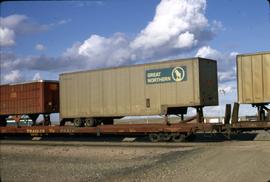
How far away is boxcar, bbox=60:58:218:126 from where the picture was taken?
933 inches

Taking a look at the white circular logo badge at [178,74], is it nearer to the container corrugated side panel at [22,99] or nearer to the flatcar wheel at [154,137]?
the flatcar wheel at [154,137]

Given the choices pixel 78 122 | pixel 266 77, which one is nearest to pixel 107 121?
pixel 78 122

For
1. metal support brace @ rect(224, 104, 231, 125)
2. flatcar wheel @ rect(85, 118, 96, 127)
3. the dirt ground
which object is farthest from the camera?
flatcar wheel @ rect(85, 118, 96, 127)

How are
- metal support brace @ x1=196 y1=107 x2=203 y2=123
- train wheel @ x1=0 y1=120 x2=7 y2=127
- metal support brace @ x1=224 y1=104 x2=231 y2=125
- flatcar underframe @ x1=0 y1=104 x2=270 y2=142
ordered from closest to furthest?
flatcar underframe @ x1=0 y1=104 x2=270 y2=142
metal support brace @ x1=224 y1=104 x2=231 y2=125
metal support brace @ x1=196 y1=107 x2=203 y2=123
train wheel @ x1=0 y1=120 x2=7 y2=127

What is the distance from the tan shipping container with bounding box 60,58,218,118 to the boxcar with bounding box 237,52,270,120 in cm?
232

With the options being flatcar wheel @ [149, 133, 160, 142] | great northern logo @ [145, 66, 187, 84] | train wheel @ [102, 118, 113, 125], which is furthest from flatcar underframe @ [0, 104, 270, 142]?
great northern logo @ [145, 66, 187, 84]

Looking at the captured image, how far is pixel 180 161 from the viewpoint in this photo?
595 inches

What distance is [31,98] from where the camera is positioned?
3183cm

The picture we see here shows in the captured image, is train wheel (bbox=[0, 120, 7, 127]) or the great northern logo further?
train wheel (bbox=[0, 120, 7, 127])

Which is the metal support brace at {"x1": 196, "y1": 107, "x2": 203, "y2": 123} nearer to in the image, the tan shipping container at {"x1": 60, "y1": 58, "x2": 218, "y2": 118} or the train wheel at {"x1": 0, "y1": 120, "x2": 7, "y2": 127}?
the tan shipping container at {"x1": 60, "y1": 58, "x2": 218, "y2": 118}

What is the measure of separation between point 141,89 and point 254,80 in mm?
6701

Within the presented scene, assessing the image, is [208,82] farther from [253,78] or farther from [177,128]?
[177,128]

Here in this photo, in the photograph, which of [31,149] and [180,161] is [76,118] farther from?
[180,161]

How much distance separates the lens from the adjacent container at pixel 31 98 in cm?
3120
